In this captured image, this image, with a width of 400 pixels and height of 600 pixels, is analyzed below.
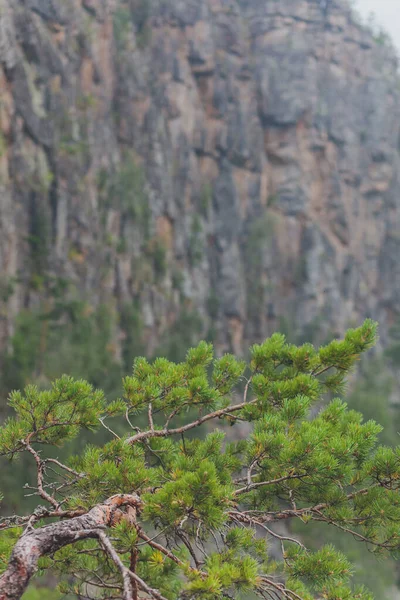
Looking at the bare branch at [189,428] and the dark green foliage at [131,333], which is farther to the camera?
the dark green foliage at [131,333]

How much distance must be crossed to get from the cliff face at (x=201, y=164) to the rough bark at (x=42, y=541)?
78.5ft

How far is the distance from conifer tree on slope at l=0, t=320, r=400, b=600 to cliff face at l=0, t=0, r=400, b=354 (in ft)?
75.8

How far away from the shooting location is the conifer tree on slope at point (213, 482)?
108 inches

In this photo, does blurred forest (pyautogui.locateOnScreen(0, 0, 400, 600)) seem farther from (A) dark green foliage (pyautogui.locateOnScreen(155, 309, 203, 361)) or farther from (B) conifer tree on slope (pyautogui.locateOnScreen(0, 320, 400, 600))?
(B) conifer tree on slope (pyautogui.locateOnScreen(0, 320, 400, 600))

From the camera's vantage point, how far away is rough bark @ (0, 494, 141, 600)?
2.36 metres

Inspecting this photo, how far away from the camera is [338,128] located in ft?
167

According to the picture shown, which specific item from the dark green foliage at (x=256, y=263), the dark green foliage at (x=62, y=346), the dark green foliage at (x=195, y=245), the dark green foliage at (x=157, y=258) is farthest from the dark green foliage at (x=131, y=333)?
the dark green foliage at (x=256, y=263)

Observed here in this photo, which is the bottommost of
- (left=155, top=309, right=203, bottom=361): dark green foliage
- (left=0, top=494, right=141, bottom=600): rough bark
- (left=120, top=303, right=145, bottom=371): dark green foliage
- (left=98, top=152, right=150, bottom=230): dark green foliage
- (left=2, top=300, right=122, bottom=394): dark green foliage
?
(left=155, top=309, right=203, bottom=361): dark green foliage

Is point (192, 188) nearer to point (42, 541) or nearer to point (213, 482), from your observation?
point (213, 482)

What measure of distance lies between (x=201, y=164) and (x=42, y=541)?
4265cm

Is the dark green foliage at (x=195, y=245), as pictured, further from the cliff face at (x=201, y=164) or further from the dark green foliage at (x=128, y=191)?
the dark green foliage at (x=128, y=191)

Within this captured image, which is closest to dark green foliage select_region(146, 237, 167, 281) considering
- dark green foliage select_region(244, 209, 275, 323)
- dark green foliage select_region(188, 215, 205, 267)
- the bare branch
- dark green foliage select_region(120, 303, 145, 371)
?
dark green foliage select_region(188, 215, 205, 267)

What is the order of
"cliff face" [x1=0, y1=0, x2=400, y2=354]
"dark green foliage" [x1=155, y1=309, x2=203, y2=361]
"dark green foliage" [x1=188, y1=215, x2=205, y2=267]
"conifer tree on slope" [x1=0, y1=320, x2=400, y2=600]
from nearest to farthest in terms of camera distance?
"conifer tree on slope" [x1=0, y1=320, x2=400, y2=600] → "cliff face" [x1=0, y1=0, x2=400, y2=354] → "dark green foliage" [x1=155, y1=309, x2=203, y2=361] → "dark green foliage" [x1=188, y1=215, x2=205, y2=267]

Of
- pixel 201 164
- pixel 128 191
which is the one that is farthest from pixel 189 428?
pixel 201 164
